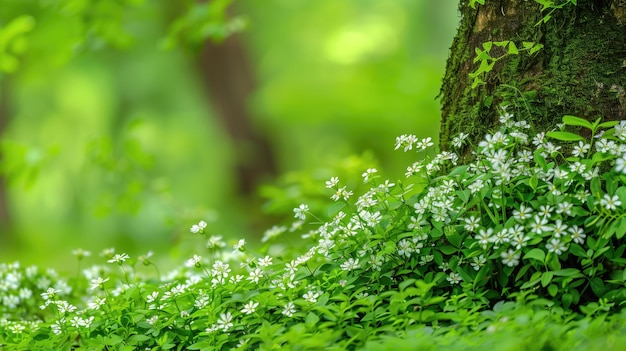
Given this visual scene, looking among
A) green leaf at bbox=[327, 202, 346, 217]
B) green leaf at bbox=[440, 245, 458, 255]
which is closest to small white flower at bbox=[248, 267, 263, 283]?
green leaf at bbox=[327, 202, 346, 217]

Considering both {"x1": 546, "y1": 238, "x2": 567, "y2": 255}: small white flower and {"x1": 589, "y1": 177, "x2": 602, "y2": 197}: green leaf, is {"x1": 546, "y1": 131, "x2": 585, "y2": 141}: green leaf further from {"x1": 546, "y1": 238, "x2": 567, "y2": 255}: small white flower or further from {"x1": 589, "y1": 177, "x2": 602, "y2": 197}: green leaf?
{"x1": 546, "y1": 238, "x2": 567, "y2": 255}: small white flower

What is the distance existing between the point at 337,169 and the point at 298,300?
2630 millimetres

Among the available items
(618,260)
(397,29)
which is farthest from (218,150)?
(618,260)

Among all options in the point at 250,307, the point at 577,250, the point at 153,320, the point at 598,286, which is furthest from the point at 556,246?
the point at 153,320

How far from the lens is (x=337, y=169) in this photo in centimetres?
449

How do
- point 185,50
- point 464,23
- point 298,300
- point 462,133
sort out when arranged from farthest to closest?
point 185,50
point 464,23
point 462,133
point 298,300

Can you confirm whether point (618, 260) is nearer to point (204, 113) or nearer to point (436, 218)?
point (436, 218)

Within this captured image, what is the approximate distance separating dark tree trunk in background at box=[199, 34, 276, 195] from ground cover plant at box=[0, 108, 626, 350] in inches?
264

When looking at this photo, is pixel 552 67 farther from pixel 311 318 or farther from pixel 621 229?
pixel 311 318

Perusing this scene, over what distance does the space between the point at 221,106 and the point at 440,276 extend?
738 centimetres

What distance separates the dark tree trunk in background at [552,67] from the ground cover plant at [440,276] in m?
0.09

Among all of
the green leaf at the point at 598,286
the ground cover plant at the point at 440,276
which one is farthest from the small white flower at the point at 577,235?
the green leaf at the point at 598,286

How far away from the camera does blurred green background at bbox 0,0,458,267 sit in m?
8.10

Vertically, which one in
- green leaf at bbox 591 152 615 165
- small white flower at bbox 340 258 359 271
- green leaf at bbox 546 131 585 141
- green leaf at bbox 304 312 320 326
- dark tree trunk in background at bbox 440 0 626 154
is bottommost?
green leaf at bbox 304 312 320 326
